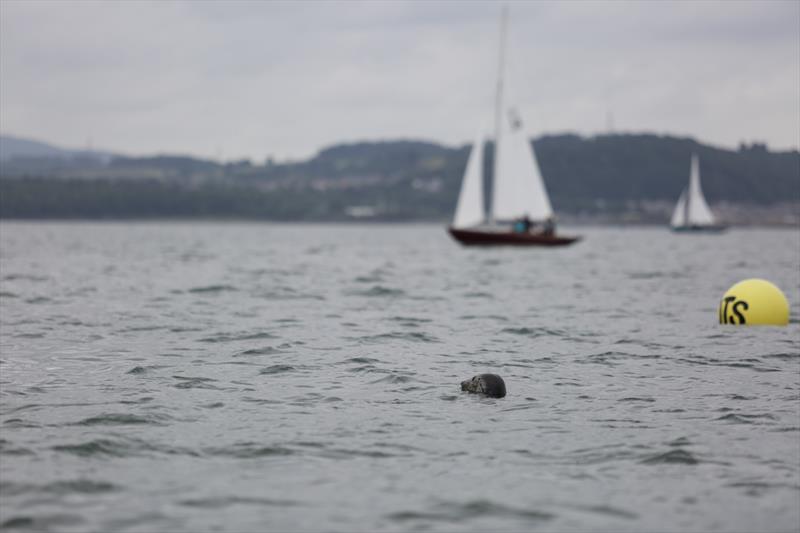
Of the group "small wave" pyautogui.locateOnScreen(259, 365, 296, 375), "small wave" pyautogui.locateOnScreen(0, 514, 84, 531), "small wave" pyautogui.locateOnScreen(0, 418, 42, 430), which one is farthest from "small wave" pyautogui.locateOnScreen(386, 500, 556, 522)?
"small wave" pyautogui.locateOnScreen(259, 365, 296, 375)

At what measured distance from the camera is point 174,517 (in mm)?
8062

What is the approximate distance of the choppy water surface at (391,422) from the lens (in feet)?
27.6

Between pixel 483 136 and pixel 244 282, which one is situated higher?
pixel 483 136

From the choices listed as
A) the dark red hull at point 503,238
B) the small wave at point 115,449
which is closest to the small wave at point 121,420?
the small wave at point 115,449

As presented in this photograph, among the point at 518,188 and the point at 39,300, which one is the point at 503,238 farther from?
the point at 39,300

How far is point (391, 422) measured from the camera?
11773 mm

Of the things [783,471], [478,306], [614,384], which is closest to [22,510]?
[783,471]

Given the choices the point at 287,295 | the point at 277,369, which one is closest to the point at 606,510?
the point at 277,369

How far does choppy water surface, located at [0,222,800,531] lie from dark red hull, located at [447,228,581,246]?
120ft

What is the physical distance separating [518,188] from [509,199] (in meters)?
0.89

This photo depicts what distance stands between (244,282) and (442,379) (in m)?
23.7

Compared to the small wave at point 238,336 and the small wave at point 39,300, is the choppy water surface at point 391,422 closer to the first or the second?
the small wave at point 238,336

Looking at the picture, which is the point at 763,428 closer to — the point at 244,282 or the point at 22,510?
the point at 22,510

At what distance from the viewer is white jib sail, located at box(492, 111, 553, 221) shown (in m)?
64.4
